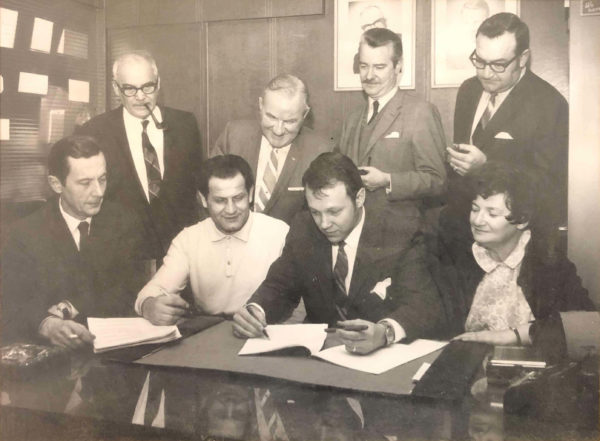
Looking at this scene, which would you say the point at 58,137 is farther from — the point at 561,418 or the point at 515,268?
the point at 561,418

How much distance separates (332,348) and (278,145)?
2.29 ft

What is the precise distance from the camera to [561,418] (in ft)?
4.80

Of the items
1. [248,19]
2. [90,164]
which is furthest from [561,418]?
[90,164]

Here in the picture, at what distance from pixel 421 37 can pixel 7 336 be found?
1685 millimetres

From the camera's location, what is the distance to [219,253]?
81.5 inches

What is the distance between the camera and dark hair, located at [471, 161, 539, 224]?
1.77m

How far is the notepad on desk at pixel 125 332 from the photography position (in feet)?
6.23

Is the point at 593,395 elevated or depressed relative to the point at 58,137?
depressed

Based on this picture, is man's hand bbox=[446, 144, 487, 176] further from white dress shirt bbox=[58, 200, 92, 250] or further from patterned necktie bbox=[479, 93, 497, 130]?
white dress shirt bbox=[58, 200, 92, 250]

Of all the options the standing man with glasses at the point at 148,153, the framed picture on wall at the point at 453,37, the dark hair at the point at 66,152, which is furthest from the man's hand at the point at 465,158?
the dark hair at the point at 66,152

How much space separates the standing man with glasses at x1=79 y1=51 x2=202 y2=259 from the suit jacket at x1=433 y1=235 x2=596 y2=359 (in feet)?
3.04

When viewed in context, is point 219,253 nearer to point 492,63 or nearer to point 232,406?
point 232,406

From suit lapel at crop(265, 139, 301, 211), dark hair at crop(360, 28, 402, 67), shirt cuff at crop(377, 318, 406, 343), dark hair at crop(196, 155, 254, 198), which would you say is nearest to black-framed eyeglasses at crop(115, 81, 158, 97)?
dark hair at crop(196, 155, 254, 198)

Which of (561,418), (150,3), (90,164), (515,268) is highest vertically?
(150,3)
